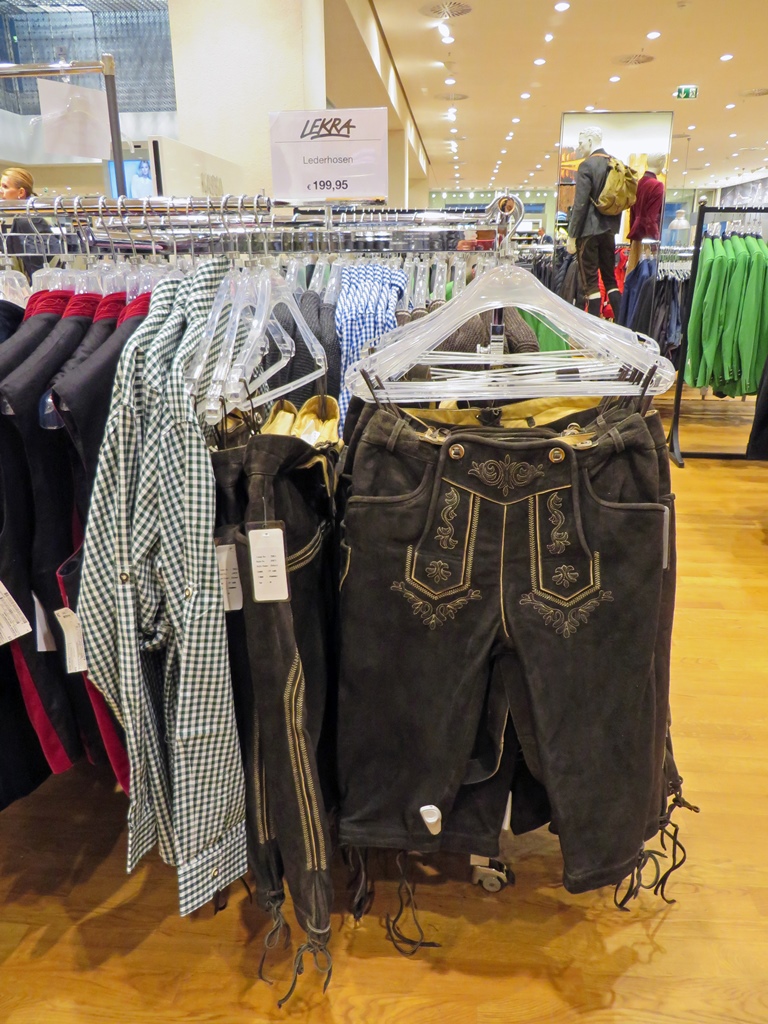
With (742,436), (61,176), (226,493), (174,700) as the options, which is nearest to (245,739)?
(174,700)

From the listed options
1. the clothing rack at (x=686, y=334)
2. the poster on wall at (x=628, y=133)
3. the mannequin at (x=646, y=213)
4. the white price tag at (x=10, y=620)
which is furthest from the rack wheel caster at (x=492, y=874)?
the poster on wall at (x=628, y=133)

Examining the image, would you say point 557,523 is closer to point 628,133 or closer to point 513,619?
point 513,619

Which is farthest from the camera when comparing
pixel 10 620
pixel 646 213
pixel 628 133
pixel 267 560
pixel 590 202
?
pixel 628 133

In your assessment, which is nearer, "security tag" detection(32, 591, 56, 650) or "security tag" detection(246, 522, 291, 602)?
"security tag" detection(246, 522, 291, 602)

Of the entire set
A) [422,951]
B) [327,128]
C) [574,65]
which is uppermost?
[574,65]

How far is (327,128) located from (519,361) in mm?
770

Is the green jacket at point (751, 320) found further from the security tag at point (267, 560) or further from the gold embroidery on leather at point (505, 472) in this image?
Result: the security tag at point (267, 560)

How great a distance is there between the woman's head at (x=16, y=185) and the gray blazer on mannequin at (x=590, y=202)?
2.87 metres

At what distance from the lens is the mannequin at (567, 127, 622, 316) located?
387 cm

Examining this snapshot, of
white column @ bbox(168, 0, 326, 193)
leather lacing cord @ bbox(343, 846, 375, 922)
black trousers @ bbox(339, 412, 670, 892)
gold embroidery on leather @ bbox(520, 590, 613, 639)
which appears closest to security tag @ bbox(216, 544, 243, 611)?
black trousers @ bbox(339, 412, 670, 892)

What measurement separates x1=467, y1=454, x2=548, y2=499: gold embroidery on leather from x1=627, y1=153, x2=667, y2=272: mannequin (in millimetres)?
4907

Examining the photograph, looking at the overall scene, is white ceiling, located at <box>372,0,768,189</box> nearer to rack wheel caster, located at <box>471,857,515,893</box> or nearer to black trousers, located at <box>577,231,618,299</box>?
black trousers, located at <box>577,231,618,299</box>

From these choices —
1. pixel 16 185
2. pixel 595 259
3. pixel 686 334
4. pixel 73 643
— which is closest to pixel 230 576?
pixel 73 643

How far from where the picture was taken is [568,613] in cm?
103
